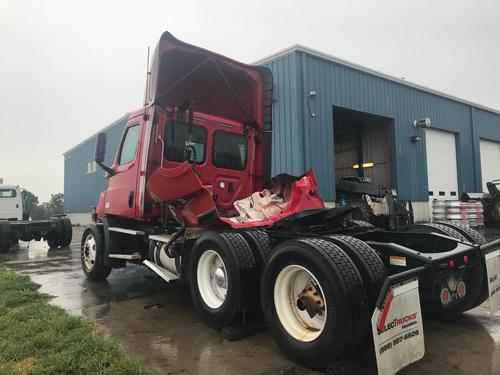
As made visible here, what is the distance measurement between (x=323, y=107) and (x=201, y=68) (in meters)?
8.99

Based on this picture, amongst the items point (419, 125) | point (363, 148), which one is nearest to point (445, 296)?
point (419, 125)

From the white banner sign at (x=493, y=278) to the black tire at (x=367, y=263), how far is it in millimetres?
1116

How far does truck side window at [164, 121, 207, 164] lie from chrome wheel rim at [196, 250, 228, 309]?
203 cm

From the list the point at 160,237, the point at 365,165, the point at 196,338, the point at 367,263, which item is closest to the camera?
the point at 367,263

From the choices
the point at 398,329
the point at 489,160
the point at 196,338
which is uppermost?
the point at 489,160

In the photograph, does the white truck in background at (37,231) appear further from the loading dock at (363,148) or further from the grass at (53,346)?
the loading dock at (363,148)

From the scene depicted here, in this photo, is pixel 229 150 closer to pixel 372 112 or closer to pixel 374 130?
pixel 372 112

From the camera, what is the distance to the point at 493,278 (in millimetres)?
3730

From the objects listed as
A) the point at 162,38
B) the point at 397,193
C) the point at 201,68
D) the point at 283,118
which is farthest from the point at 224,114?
the point at 397,193

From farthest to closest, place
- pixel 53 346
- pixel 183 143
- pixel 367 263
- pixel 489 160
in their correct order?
pixel 489 160 → pixel 183 143 → pixel 53 346 → pixel 367 263

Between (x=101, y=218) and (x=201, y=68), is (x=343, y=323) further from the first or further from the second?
(x=101, y=218)

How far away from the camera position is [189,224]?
17.6 feet

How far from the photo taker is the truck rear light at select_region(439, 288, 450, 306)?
345 centimetres

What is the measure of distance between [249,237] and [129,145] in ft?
10.8
